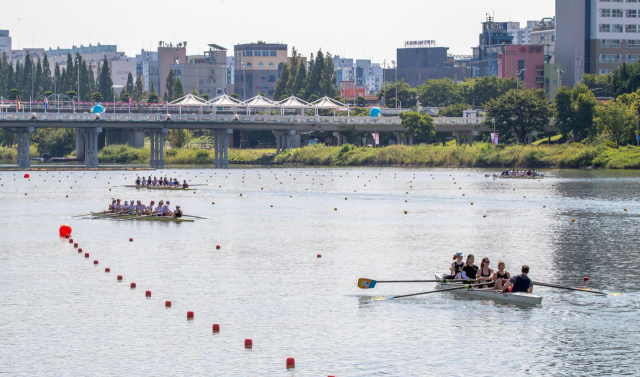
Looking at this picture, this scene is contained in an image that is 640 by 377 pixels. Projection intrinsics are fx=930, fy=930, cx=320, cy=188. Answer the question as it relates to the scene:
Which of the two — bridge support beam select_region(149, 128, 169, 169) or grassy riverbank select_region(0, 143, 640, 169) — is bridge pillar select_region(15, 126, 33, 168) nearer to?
bridge support beam select_region(149, 128, 169, 169)

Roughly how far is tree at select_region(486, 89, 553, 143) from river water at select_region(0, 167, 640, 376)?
72.0 m

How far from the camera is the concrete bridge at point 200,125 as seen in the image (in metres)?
151

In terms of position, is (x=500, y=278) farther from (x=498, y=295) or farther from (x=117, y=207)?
(x=117, y=207)

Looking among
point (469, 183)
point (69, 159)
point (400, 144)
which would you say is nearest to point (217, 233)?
point (469, 183)

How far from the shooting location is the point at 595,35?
627ft

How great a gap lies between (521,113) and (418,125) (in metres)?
21.0

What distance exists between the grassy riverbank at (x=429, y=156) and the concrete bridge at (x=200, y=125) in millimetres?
5291

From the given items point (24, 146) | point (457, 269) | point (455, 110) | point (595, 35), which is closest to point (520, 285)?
point (457, 269)

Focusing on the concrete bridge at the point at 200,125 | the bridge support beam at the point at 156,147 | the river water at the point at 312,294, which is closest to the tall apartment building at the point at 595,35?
the concrete bridge at the point at 200,125

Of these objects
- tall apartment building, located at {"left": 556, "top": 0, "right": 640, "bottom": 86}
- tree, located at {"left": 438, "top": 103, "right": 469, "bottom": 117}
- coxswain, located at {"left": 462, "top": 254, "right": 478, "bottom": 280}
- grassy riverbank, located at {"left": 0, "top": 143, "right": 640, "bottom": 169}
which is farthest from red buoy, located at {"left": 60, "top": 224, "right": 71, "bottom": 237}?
tall apartment building, located at {"left": 556, "top": 0, "right": 640, "bottom": 86}

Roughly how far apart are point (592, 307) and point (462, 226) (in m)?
28.3

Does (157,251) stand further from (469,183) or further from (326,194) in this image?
(469,183)

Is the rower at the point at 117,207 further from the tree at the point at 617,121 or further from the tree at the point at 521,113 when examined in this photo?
the tree at the point at 521,113

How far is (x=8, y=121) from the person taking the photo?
148000 millimetres
